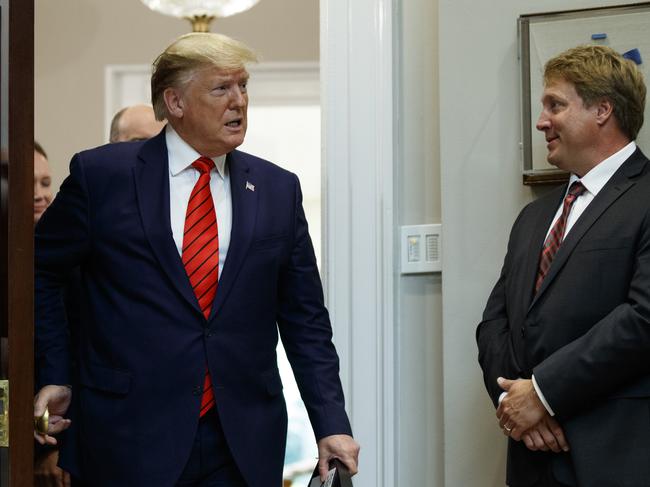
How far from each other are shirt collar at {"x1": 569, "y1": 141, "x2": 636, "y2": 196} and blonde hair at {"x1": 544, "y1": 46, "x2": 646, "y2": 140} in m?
0.06

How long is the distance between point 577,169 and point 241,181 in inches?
31.8

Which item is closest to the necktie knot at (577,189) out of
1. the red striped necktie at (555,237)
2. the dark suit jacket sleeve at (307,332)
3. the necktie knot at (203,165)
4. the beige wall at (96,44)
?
the red striped necktie at (555,237)

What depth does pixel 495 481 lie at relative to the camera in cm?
303

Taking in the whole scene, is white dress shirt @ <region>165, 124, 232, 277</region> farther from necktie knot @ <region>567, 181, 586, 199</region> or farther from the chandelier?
the chandelier

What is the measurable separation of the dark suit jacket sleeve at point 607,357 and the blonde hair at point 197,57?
3.22 feet

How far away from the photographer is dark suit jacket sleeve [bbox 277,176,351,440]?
256cm

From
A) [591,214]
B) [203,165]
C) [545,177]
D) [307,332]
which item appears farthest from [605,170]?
[203,165]

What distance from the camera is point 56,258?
244cm

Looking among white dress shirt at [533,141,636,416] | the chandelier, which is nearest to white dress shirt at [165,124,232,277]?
white dress shirt at [533,141,636,416]

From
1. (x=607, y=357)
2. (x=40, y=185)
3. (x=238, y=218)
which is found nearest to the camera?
(x=607, y=357)

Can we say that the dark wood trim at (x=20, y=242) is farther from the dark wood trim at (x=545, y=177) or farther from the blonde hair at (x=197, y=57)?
the dark wood trim at (x=545, y=177)

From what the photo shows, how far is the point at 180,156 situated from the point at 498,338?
2.91 ft

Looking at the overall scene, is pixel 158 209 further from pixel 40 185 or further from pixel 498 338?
pixel 40 185

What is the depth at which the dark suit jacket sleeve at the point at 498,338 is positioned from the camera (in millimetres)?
2643
